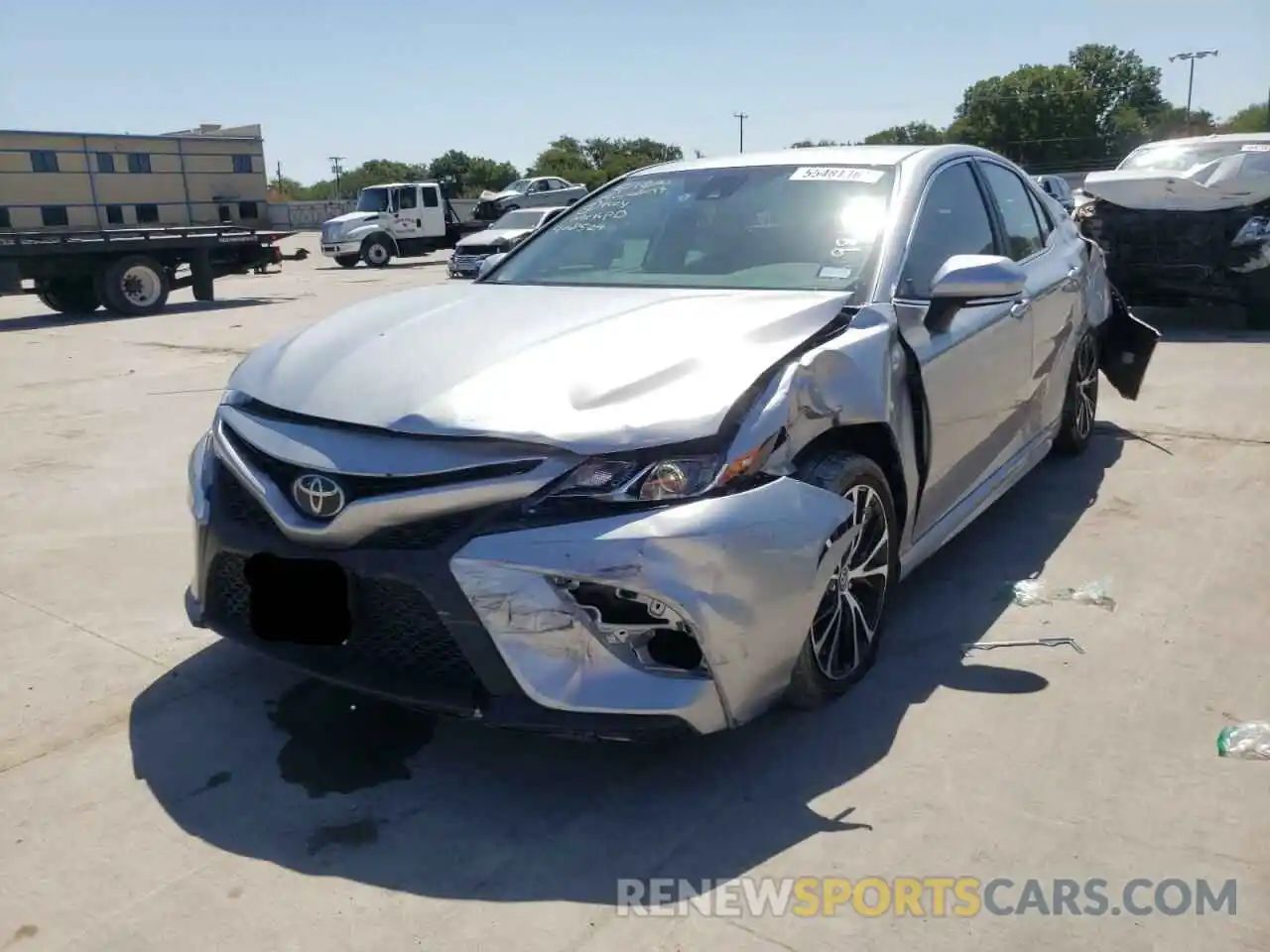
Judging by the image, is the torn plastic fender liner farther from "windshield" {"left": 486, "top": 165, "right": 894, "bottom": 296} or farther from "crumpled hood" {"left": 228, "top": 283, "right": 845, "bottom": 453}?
"crumpled hood" {"left": 228, "top": 283, "right": 845, "bottom": 453}

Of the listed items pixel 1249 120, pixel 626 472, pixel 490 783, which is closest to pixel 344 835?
pixel 490 783

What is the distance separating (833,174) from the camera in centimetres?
395

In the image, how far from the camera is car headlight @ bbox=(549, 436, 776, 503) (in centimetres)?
253

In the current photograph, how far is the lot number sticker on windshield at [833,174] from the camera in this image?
3891 mm

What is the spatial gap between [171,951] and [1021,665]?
2.48m

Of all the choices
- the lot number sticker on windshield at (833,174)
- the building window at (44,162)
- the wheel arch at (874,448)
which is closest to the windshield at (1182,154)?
the lot number sticker on windshield at (833,174)

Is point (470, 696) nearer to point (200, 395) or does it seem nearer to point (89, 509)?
point (89, 509)

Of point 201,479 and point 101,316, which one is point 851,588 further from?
point 101,316

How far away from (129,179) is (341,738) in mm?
35386

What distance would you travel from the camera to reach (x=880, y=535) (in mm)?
3260

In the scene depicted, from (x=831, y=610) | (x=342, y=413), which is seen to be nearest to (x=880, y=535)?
(x=831, y=610)

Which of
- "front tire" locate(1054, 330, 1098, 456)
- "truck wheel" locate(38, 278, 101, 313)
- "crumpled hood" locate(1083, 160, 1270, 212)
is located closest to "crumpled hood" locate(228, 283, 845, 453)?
"front tire" locate(1054, 330, 1098, 456)

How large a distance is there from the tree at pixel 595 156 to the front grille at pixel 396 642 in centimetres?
7004

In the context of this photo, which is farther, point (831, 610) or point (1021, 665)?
point (1021, 665)
